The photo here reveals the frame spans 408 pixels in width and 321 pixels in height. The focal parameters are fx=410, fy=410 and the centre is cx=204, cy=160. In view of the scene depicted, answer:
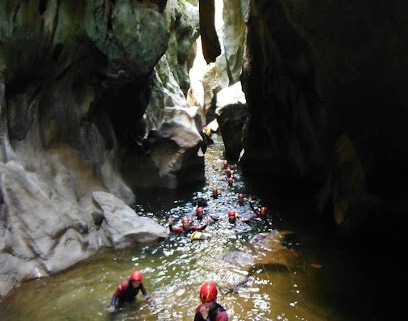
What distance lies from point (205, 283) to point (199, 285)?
2867mm

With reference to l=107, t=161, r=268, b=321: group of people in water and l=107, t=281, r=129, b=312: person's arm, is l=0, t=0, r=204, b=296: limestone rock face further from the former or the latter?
l=107, t=281, r=129, b=312: person's arm

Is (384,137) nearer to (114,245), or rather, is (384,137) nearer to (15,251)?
(114,245)

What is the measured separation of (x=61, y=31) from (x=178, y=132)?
9.07 metres

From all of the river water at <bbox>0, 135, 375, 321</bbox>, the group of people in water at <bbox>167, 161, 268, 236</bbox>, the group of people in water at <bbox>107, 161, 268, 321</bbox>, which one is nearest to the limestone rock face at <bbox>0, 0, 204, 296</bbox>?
the river water at <bbox>0, 135, 375, 321</bbox>

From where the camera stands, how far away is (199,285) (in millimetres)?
11133

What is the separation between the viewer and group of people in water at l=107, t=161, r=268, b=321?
7.07 meters

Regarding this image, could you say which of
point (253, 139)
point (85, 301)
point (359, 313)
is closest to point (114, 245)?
point (85, 301)

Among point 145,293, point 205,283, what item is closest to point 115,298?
point 145,293

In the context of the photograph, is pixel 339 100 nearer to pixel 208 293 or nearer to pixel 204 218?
pixel 208 293

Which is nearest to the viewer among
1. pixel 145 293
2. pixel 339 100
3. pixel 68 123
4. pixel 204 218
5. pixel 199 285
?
pixel 145 293

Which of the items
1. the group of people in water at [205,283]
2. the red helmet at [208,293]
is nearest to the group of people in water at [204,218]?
the group of people in water at [205,283]

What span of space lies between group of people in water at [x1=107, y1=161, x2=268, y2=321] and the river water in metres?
0.38

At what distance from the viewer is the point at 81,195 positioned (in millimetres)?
14555

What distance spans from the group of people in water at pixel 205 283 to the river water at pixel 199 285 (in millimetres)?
379
